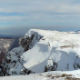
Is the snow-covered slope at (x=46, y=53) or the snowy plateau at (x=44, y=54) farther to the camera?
the snow-covered slope at (x=46, y=53)

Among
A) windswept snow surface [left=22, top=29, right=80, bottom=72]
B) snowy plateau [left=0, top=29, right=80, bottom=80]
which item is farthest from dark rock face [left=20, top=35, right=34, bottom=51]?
windswept snow surface [left=22, top=29, right=80, bottom=72]

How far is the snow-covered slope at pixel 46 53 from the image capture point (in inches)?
2206

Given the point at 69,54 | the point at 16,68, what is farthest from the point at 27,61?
the point at 69,54

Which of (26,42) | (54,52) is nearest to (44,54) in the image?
(54,52)

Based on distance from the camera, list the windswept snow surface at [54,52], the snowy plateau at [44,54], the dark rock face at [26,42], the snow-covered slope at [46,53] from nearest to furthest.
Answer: the windswept snow surface at [54,52] < the snowy plateau at [44,54] < the snow-covered slope at [46,53] < the dark rock face at [26,42]

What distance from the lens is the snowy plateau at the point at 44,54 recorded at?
183ft

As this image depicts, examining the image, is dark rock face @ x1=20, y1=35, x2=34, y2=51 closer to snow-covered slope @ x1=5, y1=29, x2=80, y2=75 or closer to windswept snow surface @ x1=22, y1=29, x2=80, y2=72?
snow-covered slope @ x1=5, y1=29, x2=80, y2=75

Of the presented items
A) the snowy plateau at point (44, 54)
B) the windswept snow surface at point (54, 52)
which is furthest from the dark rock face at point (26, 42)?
the windswept snow surface at point (54, 52)

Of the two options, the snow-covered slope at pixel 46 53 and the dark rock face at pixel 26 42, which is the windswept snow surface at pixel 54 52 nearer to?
the snow-covered slope at pixel 46 53

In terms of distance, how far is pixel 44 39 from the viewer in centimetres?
6381

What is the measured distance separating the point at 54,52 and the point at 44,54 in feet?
11.4

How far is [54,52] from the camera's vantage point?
58.5m

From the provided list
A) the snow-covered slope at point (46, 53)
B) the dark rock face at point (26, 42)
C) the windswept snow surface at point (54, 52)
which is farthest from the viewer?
the dark rock face at point (26, 42)

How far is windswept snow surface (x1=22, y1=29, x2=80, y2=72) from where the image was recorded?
55750mm
